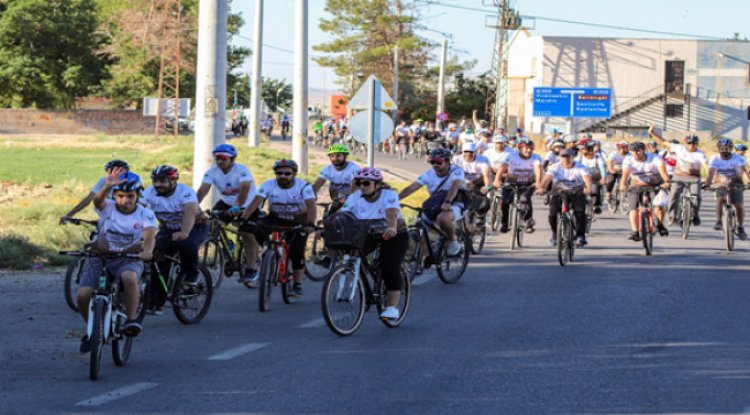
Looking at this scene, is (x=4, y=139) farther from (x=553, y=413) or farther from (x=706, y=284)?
(x=553, y=413)

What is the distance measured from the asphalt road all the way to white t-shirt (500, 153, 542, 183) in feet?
15.0

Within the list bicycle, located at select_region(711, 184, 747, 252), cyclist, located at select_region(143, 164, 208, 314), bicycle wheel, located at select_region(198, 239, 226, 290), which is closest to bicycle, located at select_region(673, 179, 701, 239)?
bicycle, located at select_region(711, 184, 747, 252)

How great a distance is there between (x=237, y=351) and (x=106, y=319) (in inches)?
59.4

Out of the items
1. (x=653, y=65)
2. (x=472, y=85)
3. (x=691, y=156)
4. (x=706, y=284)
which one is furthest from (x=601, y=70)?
(x=706, y=284)

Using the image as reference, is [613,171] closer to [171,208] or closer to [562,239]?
[562,239]

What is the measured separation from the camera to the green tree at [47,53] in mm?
77312

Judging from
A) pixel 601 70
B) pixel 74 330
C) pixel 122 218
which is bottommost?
pixel 74 330

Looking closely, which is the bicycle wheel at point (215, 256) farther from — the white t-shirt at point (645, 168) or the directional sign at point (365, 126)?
the white t-shirt at point (645, 168)

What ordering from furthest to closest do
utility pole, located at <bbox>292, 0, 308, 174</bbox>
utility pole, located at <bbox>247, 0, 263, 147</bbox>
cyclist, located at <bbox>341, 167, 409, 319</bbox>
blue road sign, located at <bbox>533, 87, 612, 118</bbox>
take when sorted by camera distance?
blue road sign, located at <bbox>533, 87, 612, 118</bbox>
utility pole, located at <bbox>247, 0, 263, 147</bbox>
utility pole, located at <bbox>292, 0, 308, 174</bbox>
cyclist, located at <bbox>341, 167, 409, 319</bbox>

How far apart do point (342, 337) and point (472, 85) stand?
93.0 metres

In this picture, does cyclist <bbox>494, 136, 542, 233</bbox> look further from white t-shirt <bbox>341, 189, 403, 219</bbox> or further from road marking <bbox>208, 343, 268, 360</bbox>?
road marking <bbox>208, 343, 268, 360</bbox>

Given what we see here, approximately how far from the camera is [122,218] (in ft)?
31.9

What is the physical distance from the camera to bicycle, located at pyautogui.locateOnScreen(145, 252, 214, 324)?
11242 mm

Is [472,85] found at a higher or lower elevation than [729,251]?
higher
